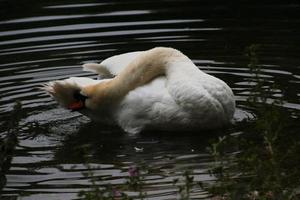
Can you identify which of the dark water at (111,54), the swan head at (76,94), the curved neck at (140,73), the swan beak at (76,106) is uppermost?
the curved neck at (140,73)

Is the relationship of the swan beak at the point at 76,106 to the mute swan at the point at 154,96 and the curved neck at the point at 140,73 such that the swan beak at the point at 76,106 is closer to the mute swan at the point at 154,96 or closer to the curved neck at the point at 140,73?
the mute swan at the point at 154,96

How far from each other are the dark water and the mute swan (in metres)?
0.14

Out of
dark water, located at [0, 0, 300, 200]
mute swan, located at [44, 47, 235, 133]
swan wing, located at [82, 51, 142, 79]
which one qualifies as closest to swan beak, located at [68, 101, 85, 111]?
mute swan, located at [44, 47, 235, 133]

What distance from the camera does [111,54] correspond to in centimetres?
1131

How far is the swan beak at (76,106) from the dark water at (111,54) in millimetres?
187

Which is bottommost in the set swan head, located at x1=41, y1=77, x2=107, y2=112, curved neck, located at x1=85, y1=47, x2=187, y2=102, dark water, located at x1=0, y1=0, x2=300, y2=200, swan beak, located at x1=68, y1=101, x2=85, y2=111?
dark water, located at x1=0, y1=0, x2=300, y2=200

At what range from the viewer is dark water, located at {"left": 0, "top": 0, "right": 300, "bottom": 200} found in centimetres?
700

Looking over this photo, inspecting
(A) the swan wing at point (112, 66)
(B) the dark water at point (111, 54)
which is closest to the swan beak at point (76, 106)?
(B) the dark water at point (111, 54)

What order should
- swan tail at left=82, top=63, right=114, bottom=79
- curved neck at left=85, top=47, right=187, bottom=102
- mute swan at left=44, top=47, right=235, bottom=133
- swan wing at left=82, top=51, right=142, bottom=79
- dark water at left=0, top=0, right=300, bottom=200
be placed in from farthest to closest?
swan tail at left=82, top=63, right=114, bottom=79 → swan wing at left=82, top=51, right=142, bottom=79 → curved neck at left=85, top=47, right=187, bottom=102 → mute swan at left=44, top=47, right=235, bottom=133 → dark water at left=0, top=0, right=300, bottom=200

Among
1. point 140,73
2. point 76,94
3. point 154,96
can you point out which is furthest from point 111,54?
point 154,96

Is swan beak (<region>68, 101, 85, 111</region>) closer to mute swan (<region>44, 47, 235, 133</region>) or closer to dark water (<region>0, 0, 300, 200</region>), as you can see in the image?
mute swan (<region>44, 47, 235, 133</region>)

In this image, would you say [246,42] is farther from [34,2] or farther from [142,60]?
[34,2]

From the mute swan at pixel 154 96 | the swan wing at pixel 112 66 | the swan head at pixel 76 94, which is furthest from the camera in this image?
the swan wing at pixel 112 66

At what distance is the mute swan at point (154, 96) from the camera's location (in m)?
7.78
